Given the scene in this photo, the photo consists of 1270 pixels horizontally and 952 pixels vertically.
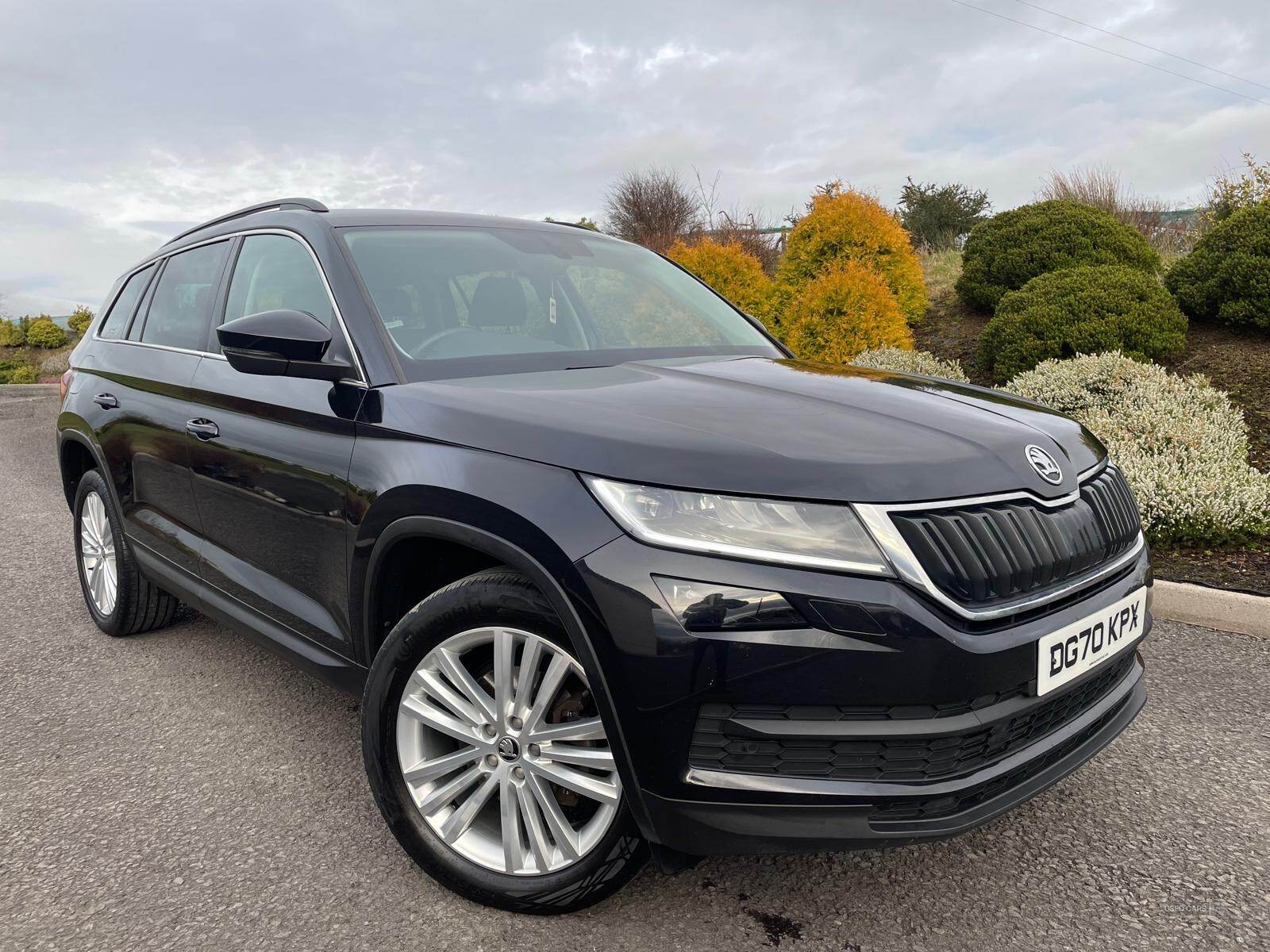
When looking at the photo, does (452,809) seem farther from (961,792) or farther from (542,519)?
(961,792)

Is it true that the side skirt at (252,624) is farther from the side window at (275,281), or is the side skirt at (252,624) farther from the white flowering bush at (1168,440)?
the white flowering bush at (1168,440)

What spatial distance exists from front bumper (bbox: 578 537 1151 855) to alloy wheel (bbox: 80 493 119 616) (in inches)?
123

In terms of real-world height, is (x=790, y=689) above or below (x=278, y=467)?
below

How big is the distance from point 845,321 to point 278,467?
6.73 m

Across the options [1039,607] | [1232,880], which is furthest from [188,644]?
[1232,880]

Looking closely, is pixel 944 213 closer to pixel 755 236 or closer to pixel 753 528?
pixel 755 236

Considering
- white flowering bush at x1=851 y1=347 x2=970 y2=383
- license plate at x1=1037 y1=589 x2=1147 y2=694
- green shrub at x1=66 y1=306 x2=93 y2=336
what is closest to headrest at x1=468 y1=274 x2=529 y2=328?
license plate at x1=1037 y1=589 x2=1147 y2=694

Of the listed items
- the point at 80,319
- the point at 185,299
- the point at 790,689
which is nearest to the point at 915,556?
the point at 790,689

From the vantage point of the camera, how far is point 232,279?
10.8 ft

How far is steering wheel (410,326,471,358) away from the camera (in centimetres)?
253

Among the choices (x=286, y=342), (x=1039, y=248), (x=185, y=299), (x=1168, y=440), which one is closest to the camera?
(x=286, y=342)

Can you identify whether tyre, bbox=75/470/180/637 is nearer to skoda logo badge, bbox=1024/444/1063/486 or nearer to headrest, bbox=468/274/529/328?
headrest, bbox=468/274/529/328

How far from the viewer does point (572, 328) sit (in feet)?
9.76

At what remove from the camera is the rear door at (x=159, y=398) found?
3312 millimetres
